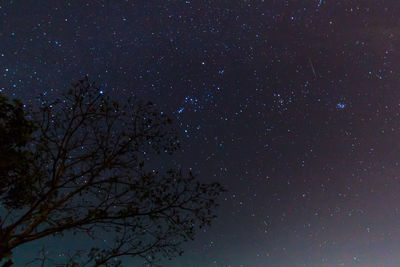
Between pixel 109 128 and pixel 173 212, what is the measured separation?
2521 millimetres

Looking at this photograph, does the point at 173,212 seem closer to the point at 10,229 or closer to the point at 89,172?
the point at 89,172

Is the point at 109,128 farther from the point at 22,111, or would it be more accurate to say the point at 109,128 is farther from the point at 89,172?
the point at 22,111

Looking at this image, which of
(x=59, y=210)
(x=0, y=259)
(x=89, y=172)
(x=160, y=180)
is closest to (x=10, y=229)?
(x=0, y=259)

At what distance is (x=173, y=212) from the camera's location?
7.96 meters

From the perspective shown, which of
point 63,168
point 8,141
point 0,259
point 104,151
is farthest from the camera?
point 104,151

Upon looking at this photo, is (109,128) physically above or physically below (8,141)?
above

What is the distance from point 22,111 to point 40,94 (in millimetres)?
981

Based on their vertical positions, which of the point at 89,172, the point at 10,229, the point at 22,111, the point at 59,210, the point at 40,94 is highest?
the point at 40,94

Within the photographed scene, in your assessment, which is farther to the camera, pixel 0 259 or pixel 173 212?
pixel 173 212

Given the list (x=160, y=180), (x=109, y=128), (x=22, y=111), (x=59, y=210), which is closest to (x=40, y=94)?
(x=22, y=111)

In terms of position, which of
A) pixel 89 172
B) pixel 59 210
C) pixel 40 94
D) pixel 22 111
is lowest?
pixel 59 210

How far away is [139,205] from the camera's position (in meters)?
7.85

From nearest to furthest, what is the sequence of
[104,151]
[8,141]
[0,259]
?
[0,259], [8,141], [104,151]

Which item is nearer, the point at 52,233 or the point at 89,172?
the point at 52,233
